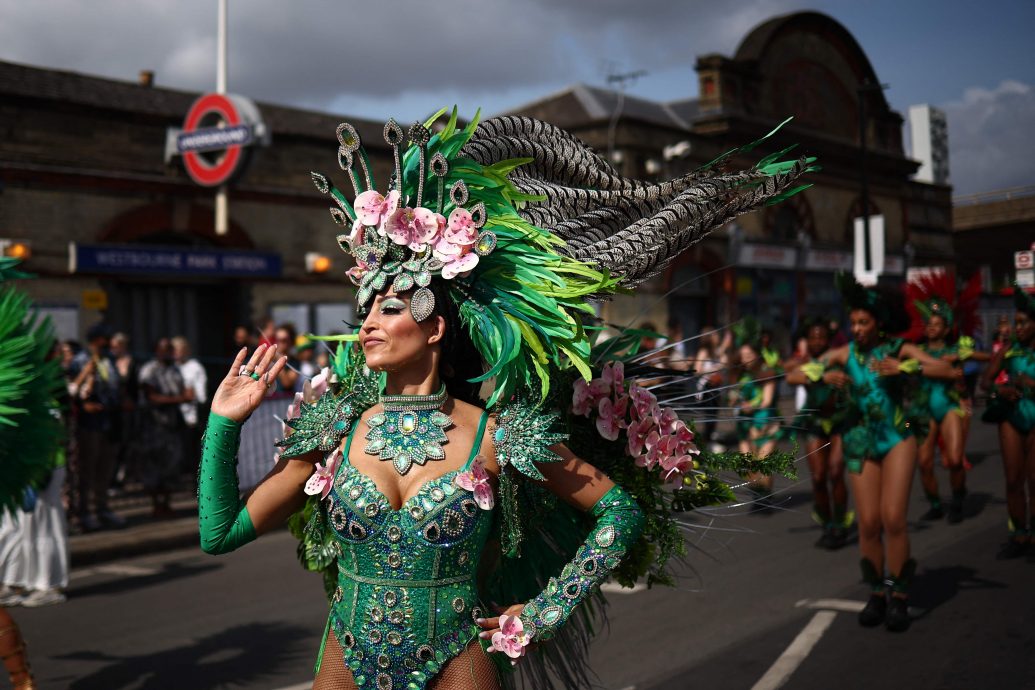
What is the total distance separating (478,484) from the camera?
2.99 m

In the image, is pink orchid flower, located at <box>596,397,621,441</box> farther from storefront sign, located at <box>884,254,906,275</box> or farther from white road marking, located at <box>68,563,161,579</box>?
storefront sign, located at <box>884,254,906,275</box>

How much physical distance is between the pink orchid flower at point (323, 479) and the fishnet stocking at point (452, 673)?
1.45 feet

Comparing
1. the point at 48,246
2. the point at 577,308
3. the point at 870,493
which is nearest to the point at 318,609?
the point at 870,493

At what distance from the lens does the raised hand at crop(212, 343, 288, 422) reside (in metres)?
3.02

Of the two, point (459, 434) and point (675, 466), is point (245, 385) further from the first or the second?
point (675, 466)

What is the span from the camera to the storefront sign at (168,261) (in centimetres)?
1452

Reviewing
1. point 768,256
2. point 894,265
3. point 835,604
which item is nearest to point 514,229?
point 835,604

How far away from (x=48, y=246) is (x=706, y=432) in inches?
398

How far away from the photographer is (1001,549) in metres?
8.48

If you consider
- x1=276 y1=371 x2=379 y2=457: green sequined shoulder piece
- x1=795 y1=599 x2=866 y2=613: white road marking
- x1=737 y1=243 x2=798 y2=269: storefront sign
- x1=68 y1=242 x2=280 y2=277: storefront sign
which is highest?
x1=737 y1=243 x2=798 y2=269: storefront sign

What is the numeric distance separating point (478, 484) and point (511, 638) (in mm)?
440

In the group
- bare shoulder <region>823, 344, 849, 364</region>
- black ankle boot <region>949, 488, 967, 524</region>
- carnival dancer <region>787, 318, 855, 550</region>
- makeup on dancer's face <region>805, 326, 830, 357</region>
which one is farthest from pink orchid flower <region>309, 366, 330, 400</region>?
black ankle boot <region>949, 488, 967, 524</region>

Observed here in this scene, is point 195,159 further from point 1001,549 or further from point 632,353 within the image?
point 632,353

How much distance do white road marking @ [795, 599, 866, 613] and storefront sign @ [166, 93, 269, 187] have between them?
1108 cm
